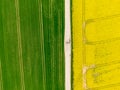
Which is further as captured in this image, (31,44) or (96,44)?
(96,44)

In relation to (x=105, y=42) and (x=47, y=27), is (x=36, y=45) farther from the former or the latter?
(x=105, y=42)

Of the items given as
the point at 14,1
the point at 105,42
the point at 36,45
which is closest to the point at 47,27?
the point at 36,45

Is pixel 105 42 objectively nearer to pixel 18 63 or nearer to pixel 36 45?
pixel 36 45

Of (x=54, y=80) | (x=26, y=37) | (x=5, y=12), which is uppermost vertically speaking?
(x=5, y=12)

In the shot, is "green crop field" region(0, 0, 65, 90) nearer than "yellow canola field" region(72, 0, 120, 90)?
Yes

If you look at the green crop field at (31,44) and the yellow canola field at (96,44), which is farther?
the yellow canola field at (96,44)

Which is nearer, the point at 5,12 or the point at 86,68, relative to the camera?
Result: the point at 5,12

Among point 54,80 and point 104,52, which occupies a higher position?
point 104,52
